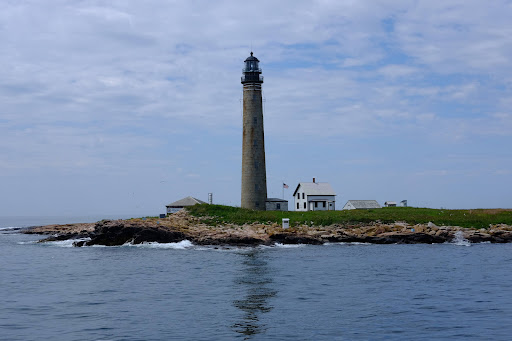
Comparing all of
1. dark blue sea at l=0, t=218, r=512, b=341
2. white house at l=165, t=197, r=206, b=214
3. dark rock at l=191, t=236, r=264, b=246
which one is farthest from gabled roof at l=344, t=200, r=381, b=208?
dark rock at l=191, t=236, r=264, b=246

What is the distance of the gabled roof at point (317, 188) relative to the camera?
2933 inches

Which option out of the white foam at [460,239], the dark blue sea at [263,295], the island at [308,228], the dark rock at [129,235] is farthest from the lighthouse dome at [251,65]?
the white foam at [460,239]

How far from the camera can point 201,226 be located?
53344 millimetres

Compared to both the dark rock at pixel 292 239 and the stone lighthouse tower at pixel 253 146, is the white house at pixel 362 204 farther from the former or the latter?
the dark rock at pixel 292 239

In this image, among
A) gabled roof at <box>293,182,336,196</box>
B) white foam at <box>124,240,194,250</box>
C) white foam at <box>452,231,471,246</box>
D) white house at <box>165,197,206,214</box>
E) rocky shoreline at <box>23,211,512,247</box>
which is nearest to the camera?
white foam at <box>124,240,194,250</box>

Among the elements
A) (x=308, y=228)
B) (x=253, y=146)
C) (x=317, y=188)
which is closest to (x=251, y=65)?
(x=253, y=146)

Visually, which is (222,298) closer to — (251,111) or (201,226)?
(201,226)

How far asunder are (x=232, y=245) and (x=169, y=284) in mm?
17159

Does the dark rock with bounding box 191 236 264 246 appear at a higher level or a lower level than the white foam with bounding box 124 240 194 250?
higher

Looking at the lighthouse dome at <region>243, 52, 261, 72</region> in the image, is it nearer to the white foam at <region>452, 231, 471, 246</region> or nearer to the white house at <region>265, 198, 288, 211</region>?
the white house at <region>265, 198, 288, 211</region>

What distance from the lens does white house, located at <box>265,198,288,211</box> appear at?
64.8 metres

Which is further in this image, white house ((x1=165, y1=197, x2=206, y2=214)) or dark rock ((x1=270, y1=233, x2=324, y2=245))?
white house ((x1=165, y1=197, x2=206, y2=214))

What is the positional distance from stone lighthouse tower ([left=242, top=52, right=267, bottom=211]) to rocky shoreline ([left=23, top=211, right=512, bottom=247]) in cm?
1025

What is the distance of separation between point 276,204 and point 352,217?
13.0 meters
